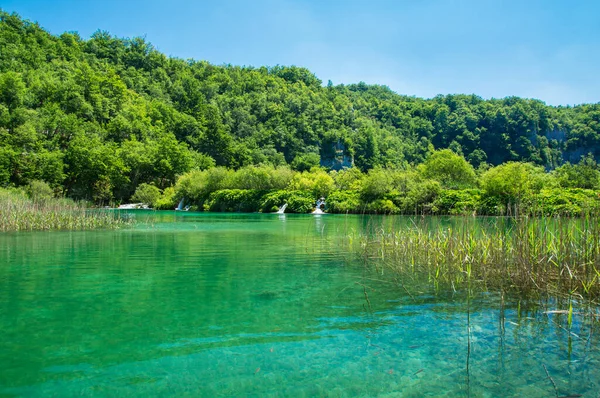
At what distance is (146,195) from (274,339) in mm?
73732

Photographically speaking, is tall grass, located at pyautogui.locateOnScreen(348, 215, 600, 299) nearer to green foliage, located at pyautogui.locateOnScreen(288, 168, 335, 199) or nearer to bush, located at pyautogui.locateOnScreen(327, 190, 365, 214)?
bush, located at pyautogui.locateOnScreen(327, 190, 365, 214)

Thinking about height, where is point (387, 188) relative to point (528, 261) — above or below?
above

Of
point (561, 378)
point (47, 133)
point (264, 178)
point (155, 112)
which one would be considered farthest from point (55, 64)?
point (561, 378)

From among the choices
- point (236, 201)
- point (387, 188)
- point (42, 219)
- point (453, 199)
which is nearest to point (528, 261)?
point (42, 219)

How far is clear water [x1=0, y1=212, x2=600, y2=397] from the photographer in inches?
207

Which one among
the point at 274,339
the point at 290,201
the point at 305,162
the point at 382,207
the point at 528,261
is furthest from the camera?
the point at 305,162

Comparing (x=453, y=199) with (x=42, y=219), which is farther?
(x=453, y=199)

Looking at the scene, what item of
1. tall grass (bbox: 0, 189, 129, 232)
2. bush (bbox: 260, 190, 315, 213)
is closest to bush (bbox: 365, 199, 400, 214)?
bush (bbox: 260, 190, 315, 213)

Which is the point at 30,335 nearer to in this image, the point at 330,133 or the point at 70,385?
the point at 70,385

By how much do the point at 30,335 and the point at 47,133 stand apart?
233 feet

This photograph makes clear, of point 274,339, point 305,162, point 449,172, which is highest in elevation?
point 305,162

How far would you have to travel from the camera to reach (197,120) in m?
115

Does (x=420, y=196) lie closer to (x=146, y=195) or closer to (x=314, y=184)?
(x=314, y=184)

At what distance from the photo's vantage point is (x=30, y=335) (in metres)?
7.01
